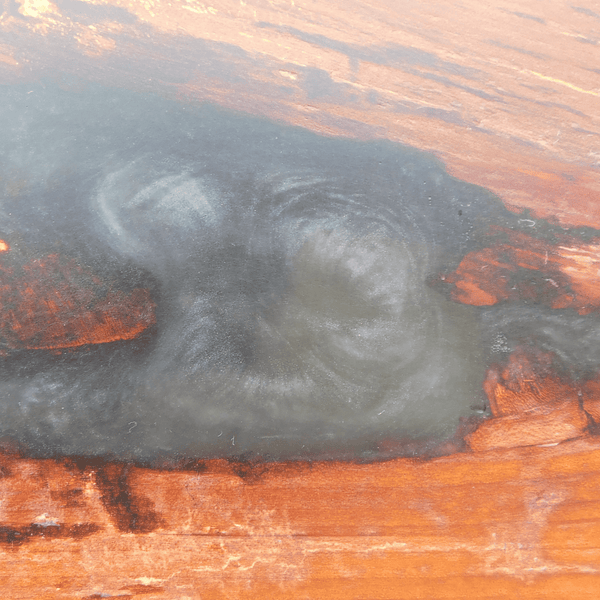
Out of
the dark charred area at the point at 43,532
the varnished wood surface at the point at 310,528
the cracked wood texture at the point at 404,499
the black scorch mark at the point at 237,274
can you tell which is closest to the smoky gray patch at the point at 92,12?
the black scorch mark at the point at 237,274

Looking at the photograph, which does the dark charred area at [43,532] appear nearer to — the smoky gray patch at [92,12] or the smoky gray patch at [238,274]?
the smoky gray patch at [238,274]

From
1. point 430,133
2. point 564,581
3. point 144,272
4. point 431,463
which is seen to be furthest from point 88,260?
point 564,581

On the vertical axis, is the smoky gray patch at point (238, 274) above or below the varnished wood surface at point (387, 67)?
below

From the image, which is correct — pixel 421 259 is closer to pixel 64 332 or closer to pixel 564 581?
pixel 564 581

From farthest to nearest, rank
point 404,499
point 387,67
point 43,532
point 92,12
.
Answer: point 92,12
point 387,67
point 404,499
point 43,532

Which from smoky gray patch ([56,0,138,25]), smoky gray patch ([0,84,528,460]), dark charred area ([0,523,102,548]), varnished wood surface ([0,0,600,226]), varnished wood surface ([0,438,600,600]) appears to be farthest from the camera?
smoky gray patch ([56,0,138,25])

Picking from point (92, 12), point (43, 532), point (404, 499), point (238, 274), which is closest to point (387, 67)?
point (238, 274)

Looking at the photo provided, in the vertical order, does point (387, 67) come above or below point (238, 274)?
above

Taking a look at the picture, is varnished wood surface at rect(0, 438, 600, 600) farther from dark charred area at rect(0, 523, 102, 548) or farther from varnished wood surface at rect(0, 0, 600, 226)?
varnished wood surface at rect(0, 0, 600, 226)

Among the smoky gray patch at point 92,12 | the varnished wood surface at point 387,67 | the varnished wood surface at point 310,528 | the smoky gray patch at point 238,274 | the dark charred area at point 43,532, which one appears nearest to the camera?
the varnished wood surface at point 310,528

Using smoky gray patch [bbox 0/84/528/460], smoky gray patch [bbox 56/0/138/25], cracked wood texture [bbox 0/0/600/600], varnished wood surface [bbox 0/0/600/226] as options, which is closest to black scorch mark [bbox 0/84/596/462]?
smoky gray patch [bbox 0/84/528/460]

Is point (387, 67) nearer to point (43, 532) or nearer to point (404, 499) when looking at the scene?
point (404, 499)
